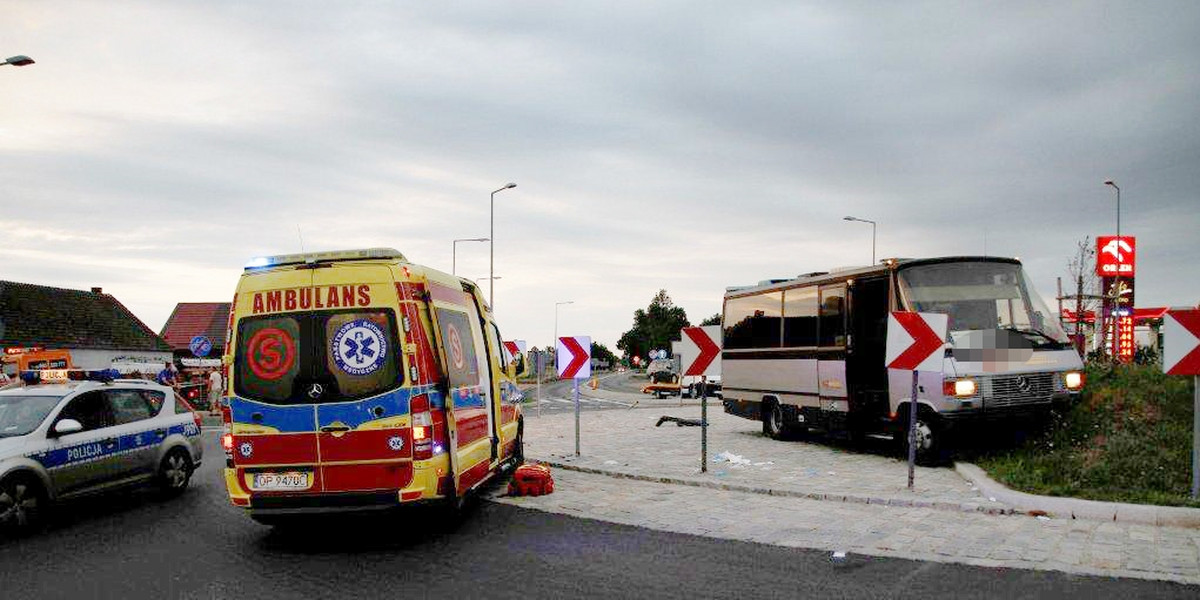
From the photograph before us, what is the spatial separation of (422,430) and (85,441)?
15.2 ft

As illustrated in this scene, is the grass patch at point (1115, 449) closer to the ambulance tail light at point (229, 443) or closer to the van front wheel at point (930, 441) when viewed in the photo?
the van front wheel at point (930, 441)

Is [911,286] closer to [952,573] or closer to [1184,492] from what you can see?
[1184,492]

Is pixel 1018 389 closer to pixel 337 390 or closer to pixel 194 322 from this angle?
pixel 337 390

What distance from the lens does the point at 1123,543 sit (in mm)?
7594

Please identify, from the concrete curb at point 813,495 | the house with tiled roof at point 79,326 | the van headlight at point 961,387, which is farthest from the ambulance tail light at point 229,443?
the house with tiled roof at point 79,326

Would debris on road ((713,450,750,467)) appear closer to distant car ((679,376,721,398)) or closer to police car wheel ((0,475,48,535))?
police car wheel ((0,475,48,535))

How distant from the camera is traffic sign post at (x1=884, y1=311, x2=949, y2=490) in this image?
10.2 meters

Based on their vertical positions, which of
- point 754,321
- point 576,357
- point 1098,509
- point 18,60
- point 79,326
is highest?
point 18,60

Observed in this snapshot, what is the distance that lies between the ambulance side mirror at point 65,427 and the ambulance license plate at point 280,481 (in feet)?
9.28

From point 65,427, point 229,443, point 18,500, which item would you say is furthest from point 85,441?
point 229,443

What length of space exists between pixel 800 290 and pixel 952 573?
953cm

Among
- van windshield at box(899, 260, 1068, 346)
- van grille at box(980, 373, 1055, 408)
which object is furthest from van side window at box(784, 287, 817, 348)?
van grille at box(980, 373, 1055, 408)

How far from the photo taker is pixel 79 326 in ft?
173

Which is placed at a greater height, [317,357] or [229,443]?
[317,357]
